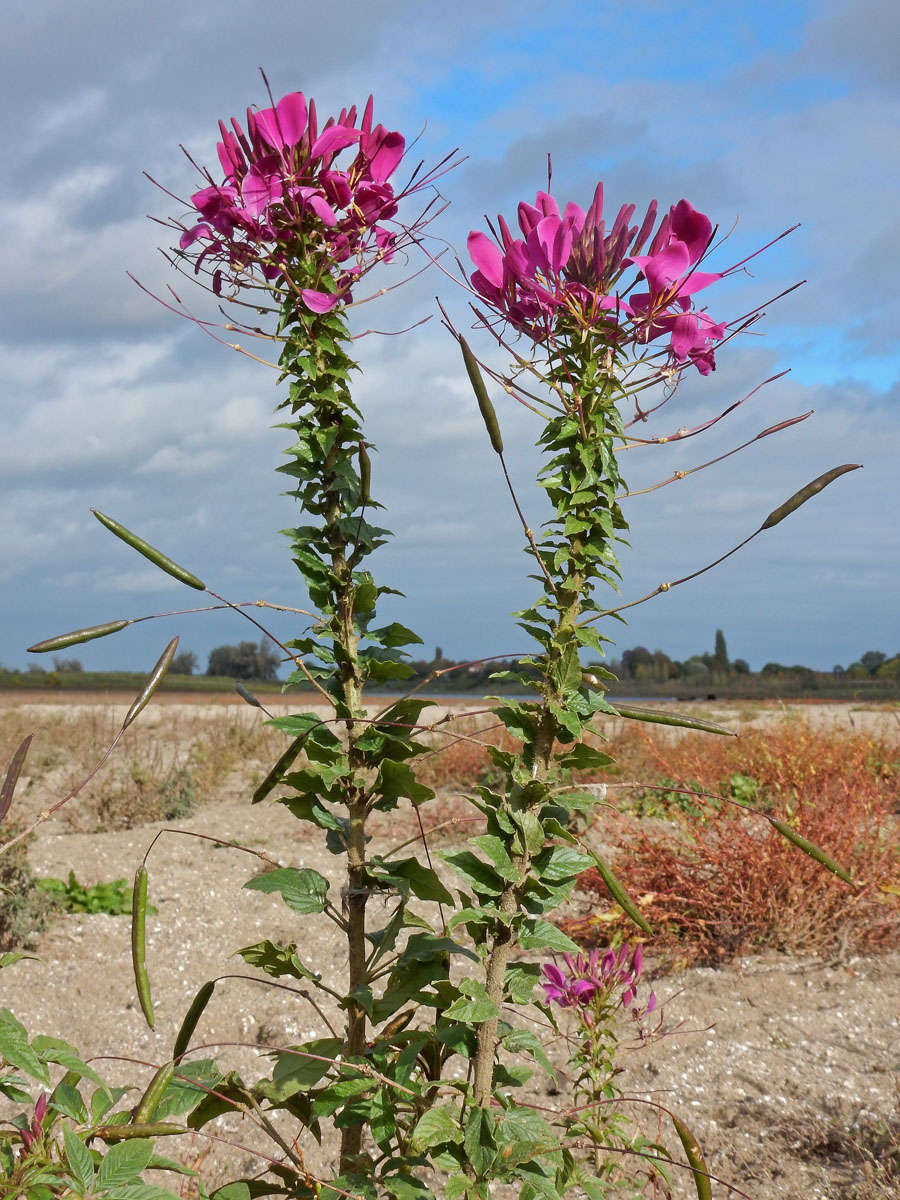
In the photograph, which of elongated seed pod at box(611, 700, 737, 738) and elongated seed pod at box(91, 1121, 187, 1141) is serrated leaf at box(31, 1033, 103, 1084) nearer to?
elongated seed pod at box(91, 1121, 187, 1141)

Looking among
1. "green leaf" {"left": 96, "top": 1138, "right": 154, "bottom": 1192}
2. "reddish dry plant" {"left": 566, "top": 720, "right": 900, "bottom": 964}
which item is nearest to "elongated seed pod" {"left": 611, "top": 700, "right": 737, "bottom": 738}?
"green leaf" {"left": 96, "top": 1138, "right": 154, "bottom": 1192}

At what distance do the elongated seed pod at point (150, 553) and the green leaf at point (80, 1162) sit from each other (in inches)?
34.0

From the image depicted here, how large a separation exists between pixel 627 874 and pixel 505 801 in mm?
3252

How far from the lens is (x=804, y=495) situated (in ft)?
4.84

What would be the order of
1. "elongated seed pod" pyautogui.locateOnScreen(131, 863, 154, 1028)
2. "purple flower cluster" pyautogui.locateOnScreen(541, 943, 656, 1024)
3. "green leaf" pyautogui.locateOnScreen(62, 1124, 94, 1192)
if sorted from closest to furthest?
"green leaf" pyautogui.locateOnScreen(62, 1124, 94, 1192) → "elongated seed pod" pyautogui.locateOnScreen(131, 863, 154, 1028) → "purple flower cluster" pyautogui.locateOnScreen(541, 943, 656, 1024)

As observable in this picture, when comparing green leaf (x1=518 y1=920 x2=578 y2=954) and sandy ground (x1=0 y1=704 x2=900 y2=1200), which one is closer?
green leaf (x1=518 y1=920 x2=578 y2=954)

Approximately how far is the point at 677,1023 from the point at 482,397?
2924mm

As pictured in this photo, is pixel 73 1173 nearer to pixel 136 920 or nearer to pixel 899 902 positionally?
pixel 136 920

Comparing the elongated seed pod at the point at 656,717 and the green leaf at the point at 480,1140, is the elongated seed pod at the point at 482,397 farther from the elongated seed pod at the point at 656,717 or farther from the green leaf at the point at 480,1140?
the green leaf at the point at 480,1140

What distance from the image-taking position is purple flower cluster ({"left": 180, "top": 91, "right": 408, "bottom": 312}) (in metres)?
1.85

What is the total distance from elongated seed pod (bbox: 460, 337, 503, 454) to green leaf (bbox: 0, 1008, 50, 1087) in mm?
1185

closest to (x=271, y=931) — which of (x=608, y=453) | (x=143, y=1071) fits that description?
(x=143, y=1071)

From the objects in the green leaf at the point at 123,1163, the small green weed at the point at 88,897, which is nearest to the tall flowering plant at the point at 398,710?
the green leaf at the point at 123,1163

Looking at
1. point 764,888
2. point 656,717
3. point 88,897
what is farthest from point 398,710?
point 88,897
